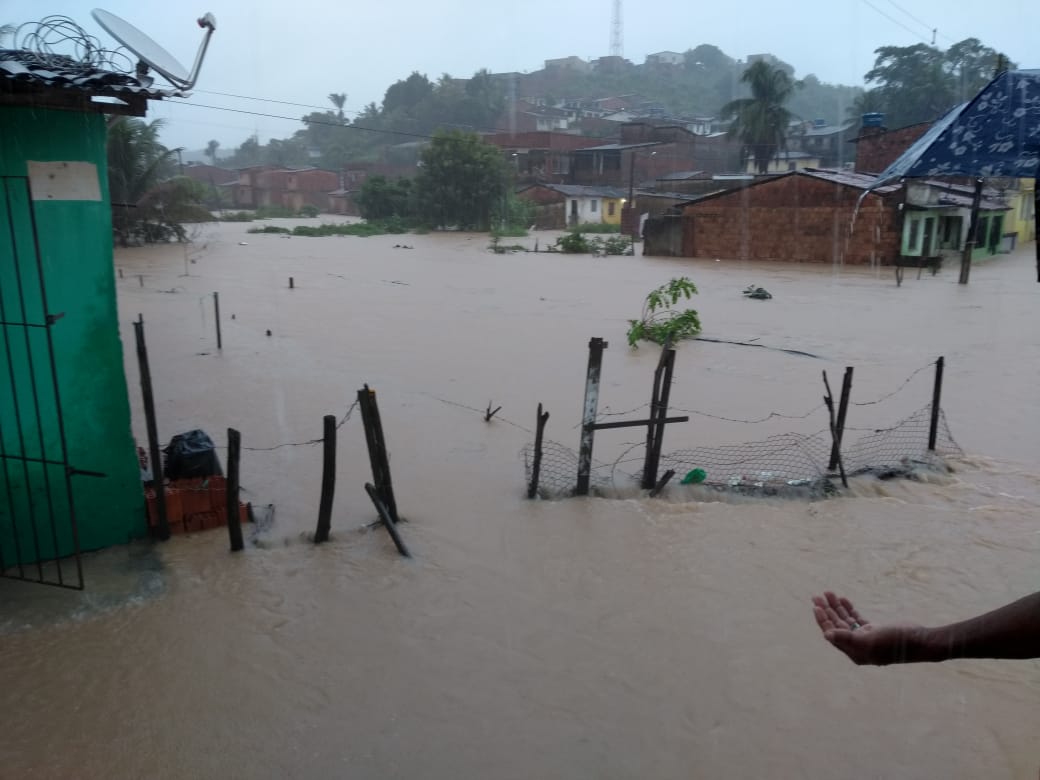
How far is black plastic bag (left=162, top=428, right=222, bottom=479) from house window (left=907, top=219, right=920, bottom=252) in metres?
26.9

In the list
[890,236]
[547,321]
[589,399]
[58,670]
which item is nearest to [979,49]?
[890,236]

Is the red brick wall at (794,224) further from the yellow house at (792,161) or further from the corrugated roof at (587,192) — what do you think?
the yellow house at (792,161)

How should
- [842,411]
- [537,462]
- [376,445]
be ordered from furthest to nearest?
[842,411] → [537,462] → [376,445]

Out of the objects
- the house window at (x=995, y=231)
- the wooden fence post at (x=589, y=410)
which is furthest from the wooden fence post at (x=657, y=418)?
the house window at (x=995, y=231)

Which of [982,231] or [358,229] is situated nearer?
[982,231]

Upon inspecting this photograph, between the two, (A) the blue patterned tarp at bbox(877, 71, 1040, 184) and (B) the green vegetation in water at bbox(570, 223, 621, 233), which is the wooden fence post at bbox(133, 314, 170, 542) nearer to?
(A) the blue patterned tarp at bbox(877, 71, 1040, 184)

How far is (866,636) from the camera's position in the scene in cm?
225

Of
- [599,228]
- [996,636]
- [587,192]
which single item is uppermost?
[587,192]

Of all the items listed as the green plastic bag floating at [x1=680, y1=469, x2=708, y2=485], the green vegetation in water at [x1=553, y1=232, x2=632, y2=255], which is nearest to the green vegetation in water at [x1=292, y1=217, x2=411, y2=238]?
the green vegetation in water at [x1=553, y1=232, x2=632, y2=255]

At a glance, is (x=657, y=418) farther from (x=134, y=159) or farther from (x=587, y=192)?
(x=587, y=192)

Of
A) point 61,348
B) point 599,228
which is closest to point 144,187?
point 599,228

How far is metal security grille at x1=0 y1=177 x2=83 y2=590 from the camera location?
15.4ft

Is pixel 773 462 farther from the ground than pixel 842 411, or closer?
closer

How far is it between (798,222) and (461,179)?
20.8 meters
